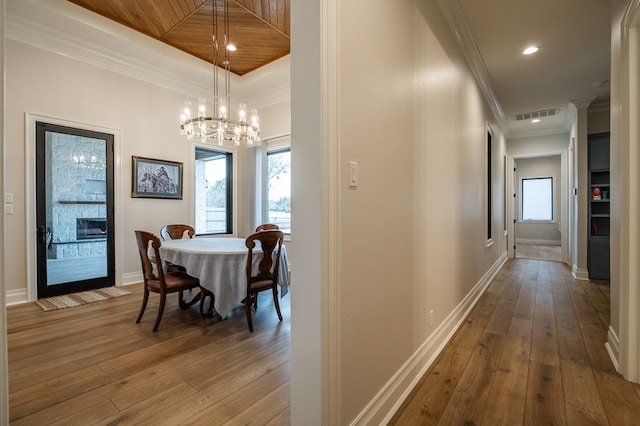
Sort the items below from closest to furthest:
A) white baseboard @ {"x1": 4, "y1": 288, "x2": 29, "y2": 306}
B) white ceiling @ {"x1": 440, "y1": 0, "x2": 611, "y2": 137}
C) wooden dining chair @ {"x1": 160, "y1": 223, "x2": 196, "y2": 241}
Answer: white ceiling @ {"x1": 440, "y1": 0, "x2": 611, "y2": 137}
white baseboard @ {"x1": 4, "y1": 288, "x2": 29, "y2": 306}
wooden dining chair @ {"x1": 160, "y1": 223, "x2": 196, "y2": 241}

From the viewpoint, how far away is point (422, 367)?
79.4 inches

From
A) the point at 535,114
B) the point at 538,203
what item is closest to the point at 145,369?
the point at 535,114

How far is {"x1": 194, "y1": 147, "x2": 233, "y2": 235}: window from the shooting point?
528 cm

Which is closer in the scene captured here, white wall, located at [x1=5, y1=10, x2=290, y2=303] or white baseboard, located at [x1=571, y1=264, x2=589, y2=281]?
white wall, located at [x1=5, y1=10, x2=290, y2=303]

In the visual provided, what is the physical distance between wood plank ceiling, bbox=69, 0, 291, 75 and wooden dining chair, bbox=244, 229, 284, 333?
2.53m

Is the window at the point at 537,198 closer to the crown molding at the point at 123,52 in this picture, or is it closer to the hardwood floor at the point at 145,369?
the crown molding at the point at 123,52


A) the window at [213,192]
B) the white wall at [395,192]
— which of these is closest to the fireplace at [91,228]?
the window at [213,192]

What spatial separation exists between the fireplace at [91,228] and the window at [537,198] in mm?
10918

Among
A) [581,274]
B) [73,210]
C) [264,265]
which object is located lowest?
[581,274]

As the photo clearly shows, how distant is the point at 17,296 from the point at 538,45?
21.4ft

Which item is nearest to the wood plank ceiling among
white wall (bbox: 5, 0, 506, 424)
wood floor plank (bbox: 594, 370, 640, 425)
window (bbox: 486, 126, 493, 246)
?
white wall (bbox: 5, 0, 506, 424)

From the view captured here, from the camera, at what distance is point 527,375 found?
6.49 feet

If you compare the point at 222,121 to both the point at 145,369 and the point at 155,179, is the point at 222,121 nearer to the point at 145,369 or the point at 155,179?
the point at 155,179

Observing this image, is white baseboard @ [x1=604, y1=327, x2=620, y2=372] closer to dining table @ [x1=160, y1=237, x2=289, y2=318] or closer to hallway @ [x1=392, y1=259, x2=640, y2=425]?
hallway @ [x1=392, y1=259, x2=640, y2=425]
